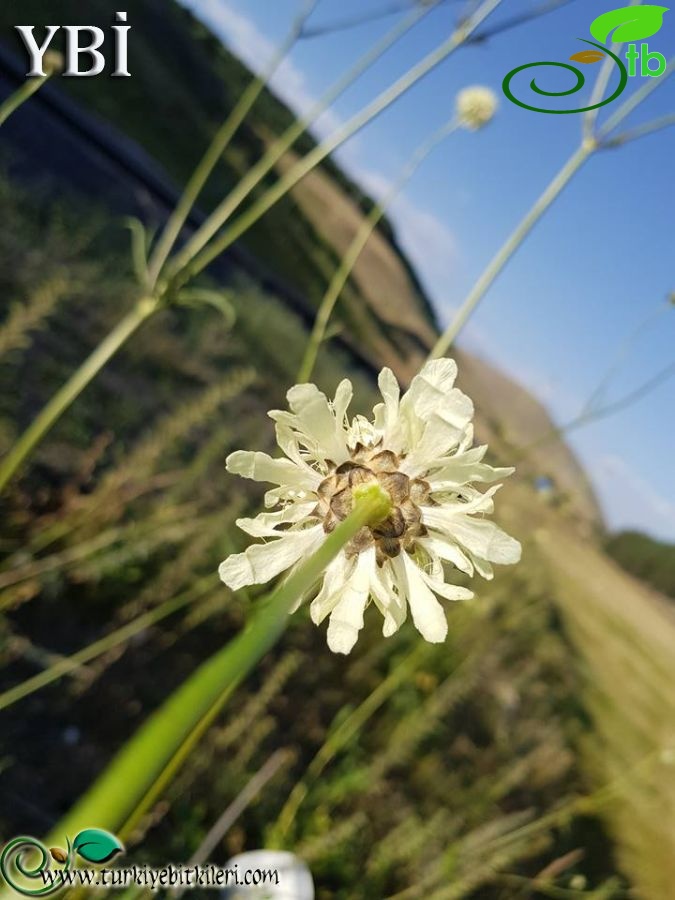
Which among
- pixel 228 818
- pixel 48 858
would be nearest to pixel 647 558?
pixel 228 818

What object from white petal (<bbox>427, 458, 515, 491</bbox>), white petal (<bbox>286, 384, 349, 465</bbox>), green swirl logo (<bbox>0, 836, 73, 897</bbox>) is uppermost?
white petal (<bbox>427, 458, 515, 491</bbox>)

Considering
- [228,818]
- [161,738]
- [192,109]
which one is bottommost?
[228,818]

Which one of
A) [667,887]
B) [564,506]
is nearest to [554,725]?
[667,887]

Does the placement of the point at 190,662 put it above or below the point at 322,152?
below

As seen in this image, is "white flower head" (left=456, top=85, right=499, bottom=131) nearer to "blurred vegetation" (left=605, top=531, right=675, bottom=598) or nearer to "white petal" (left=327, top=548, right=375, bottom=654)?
"white petal" (left=327, top=548, right=375, bottom=654)

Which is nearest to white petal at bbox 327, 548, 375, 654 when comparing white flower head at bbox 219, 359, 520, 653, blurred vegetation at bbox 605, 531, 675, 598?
white flower head at bbox 219, 359, 520, 653

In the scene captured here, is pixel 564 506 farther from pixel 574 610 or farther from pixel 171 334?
pixel 574 610

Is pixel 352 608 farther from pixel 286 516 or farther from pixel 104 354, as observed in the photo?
pixel 104 354

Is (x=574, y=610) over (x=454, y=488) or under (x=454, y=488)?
over
